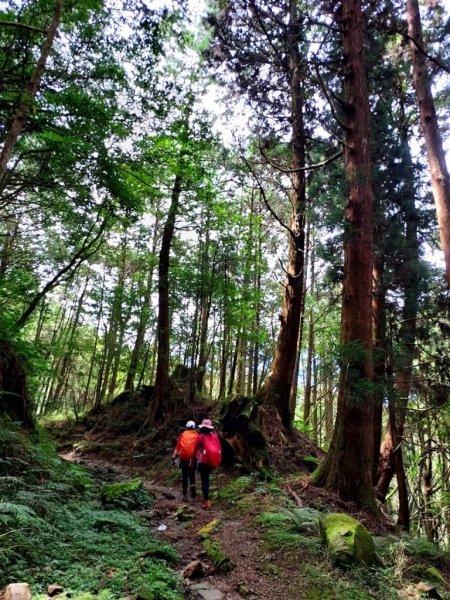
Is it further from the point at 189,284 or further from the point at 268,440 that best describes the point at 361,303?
the point at 189,284

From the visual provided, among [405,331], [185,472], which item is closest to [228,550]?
[185,472]

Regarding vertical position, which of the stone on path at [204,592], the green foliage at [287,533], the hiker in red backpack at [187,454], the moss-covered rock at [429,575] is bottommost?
the moss-covered rock at [429,575]

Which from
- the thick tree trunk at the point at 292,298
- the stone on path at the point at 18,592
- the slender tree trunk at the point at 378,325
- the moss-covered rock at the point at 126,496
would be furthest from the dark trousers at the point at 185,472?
the stone on path at the point at 18,592

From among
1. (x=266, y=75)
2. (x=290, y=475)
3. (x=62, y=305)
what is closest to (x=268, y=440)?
(x=290, y=475)

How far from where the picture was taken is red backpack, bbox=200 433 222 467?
24.9 feet

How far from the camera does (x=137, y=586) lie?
3.54 m

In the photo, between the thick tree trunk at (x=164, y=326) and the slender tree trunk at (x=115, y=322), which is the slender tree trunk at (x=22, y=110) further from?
the slender tree trunk at (x=115, y=322)

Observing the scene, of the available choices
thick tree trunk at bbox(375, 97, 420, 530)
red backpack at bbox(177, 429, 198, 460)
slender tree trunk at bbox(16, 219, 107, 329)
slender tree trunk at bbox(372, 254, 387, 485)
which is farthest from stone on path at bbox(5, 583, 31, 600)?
slender tree trunk at bbox(372, 254, 387, 485)

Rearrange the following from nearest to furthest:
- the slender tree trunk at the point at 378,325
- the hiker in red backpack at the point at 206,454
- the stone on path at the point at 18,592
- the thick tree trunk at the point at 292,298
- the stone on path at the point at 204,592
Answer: the stone on path at the point at 18,592 < the stone on path at the point at 204,592 < the hiker in red backpack at the point at 206,454 < the slender tree trunk at the point at 378,325 < the thick tree trunk at the point at 292,298

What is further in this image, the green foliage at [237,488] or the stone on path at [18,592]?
the green foliage at [237,488]

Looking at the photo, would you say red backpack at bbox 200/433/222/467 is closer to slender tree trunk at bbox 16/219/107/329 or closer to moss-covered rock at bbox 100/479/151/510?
moss-covered rock at bbox 100/479/151/510

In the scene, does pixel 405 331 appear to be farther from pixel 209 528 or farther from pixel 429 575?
pixel 209 528

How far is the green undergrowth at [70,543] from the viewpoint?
11.3 ft

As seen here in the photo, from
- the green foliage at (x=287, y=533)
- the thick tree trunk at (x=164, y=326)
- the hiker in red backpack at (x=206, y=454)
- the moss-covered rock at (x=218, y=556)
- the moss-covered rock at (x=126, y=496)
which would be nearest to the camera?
the moss-covered rock at (x=218, y=556)
